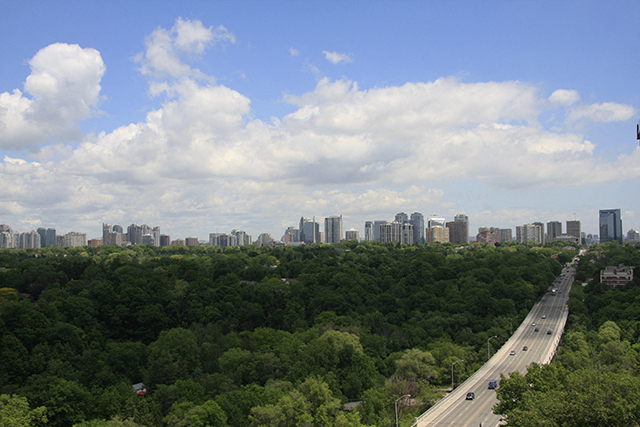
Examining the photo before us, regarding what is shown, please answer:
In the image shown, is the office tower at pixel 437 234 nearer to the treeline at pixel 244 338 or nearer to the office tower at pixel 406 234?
the office tower at pixel 406 234

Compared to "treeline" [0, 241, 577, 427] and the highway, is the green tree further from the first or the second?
the highway

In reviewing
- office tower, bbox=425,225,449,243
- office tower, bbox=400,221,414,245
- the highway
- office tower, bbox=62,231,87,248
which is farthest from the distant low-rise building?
office tower, bbox=62,231,87,248

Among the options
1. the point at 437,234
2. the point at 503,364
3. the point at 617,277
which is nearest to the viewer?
the point at 503,364

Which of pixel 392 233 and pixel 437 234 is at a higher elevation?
pixel 392 233

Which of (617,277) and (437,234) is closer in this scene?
(617,277)

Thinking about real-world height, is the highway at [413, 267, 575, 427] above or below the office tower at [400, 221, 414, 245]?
below

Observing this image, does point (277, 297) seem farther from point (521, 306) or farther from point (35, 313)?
point (521, 306)

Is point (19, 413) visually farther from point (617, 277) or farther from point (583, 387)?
point (617, 277)

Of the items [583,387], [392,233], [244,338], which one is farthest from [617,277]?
[392,233]

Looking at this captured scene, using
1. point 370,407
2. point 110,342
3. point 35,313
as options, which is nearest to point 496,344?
point 370,407
